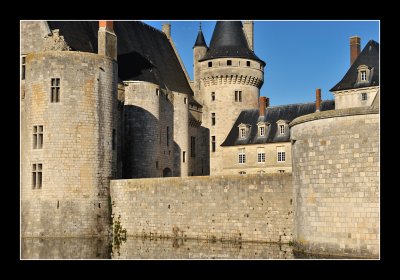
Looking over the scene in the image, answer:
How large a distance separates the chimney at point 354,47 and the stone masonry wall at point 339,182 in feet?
69.3

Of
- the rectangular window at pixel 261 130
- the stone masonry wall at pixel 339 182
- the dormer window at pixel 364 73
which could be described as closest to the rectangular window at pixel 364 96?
the dormer window at pixel 364 73

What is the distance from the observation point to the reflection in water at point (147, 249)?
19734 mm

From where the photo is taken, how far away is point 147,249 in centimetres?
2167

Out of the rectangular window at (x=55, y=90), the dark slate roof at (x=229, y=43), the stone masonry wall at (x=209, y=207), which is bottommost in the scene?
the stone masonry wall at (x=209, y=207)

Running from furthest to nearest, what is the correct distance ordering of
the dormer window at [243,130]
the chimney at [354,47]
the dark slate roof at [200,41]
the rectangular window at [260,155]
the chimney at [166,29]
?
the chimney at [166,29]
the dark slate roof at [200,41]
the dormer window at [243,130]
the rectangular window at [260,155]
the chimney at [354,47]

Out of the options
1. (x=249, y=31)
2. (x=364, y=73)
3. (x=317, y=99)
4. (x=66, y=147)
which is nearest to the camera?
(x=66, y=147)

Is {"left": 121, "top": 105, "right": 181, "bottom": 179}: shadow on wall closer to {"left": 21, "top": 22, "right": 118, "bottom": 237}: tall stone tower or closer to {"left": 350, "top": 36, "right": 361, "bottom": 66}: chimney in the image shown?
{"left": 21, "top": 22, "right": 118, "bottom": 237}: tall stone tower

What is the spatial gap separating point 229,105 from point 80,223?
1983 centimetres

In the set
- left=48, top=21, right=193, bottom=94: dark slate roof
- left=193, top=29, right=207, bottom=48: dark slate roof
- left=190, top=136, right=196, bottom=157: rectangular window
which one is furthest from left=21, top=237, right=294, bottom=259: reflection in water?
left=193, top=29, right=207, bottom=48: dark slate roof

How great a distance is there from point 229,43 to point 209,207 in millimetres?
21046

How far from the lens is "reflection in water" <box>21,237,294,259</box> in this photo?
19734mm

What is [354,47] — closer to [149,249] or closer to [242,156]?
[242,156]

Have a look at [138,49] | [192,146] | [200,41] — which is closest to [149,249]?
[138,49]

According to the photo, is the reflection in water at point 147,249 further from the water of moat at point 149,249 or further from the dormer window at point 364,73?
the dormer window at point 364,73
